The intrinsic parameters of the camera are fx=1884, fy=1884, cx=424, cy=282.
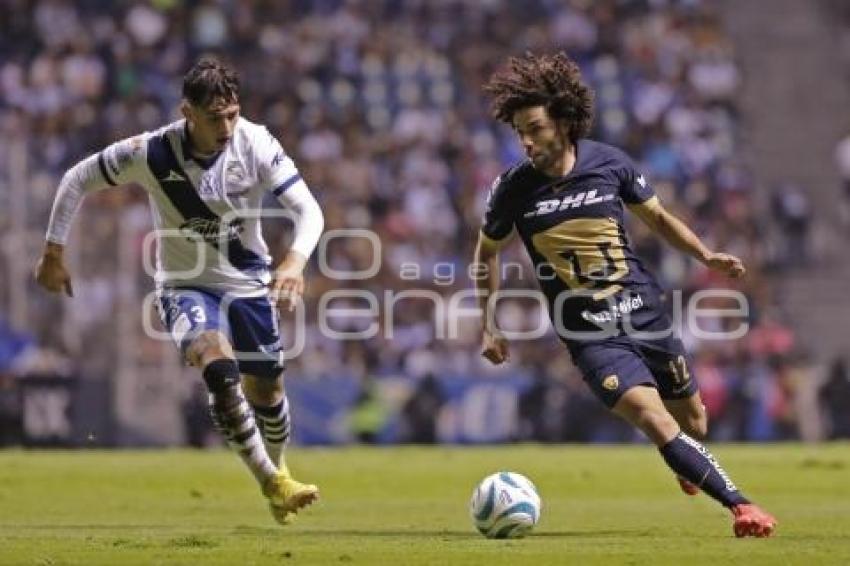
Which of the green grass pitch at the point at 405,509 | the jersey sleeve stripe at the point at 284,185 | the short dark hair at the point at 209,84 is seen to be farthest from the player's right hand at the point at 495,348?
the short dark hair at the point at 209,84

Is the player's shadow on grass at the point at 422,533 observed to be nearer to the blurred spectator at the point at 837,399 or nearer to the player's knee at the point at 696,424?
the player's knee at the point at 696,424

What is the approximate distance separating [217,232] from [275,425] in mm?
1508

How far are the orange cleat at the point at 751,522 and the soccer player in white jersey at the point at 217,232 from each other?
2.73 metres

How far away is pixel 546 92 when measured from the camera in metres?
11.5

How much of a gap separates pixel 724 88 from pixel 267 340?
71.1 feet

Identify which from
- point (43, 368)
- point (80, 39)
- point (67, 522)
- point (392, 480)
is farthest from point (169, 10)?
point (67, 522)

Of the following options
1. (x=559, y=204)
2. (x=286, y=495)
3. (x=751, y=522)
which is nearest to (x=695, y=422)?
(x=751, y=522)

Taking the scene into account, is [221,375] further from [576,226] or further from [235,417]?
[576,226]

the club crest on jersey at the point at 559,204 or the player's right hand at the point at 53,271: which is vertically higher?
the club crest on jersey at the point at 559,204

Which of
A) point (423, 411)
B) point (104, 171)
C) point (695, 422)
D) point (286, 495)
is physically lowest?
point (423, 411)

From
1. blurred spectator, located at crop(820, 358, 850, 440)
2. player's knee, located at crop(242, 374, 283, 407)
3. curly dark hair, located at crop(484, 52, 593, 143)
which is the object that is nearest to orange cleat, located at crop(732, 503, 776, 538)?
curly dark hair, located at crop(484, 52, 593, 143)

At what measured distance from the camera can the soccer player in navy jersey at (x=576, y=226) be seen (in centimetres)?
1136

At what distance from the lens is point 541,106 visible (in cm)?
1147

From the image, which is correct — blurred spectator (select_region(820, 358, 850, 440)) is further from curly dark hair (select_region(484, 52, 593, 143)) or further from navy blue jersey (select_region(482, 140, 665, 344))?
curly dark hair (select_region(484, 52, 593, 143))
